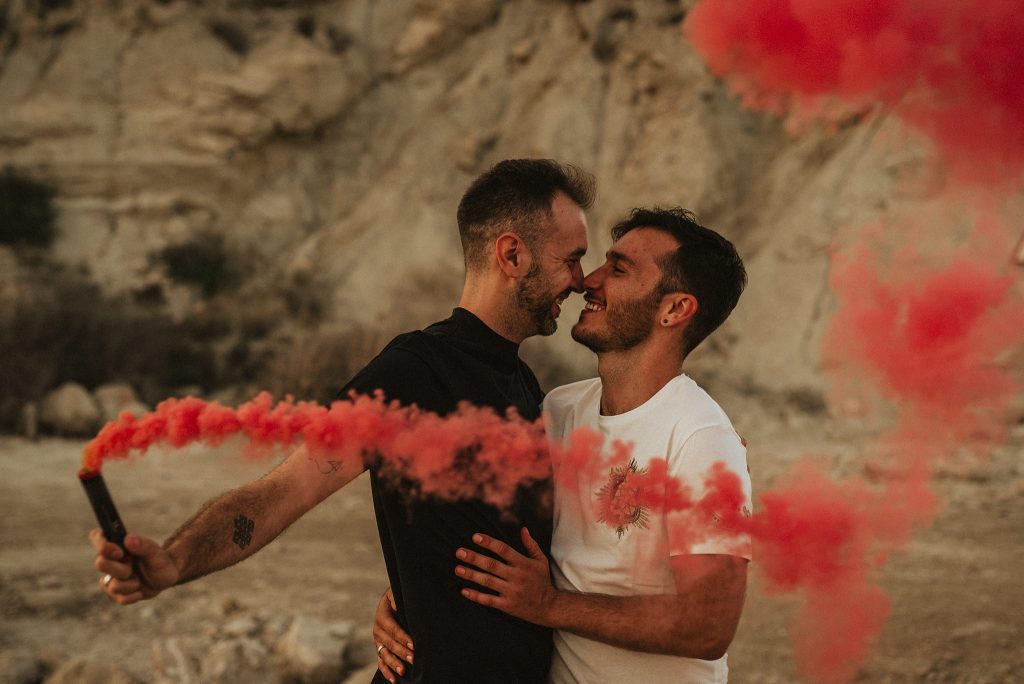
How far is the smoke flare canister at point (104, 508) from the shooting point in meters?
Answer: 1.78

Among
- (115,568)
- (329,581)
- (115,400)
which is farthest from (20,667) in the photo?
(115,400)

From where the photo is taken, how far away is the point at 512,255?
8.91ft

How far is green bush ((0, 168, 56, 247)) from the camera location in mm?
14180

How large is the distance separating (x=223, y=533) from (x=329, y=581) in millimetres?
4835

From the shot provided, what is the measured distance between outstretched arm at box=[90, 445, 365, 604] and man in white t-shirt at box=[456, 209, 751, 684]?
1.41 feet

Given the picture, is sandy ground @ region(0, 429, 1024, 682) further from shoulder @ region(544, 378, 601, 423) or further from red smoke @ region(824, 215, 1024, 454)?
shoulder @ region(544, 378, 601, 423)

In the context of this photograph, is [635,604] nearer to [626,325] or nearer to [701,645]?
[701,645]

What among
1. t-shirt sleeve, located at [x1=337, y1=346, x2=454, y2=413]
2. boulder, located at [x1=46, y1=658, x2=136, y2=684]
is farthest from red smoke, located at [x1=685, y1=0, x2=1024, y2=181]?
boulder, located at [x1=46, y1=658, x2=136, y2=684]

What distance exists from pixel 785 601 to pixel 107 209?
13.4m

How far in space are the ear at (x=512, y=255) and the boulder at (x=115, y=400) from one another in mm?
9458

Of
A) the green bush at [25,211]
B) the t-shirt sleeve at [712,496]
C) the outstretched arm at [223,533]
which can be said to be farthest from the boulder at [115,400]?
the t-shirt sleeve at [712,496]

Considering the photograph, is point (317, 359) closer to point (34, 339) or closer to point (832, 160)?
point (34, 339)

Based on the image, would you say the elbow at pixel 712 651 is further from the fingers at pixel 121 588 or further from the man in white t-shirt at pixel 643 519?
the fingers at pixel 121 588

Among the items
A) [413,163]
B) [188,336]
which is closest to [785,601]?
[188,336]
